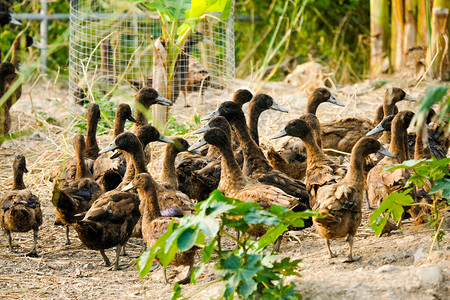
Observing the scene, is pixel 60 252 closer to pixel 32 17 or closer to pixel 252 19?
pixel 32 17

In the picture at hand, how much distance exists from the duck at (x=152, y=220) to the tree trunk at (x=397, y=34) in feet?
25.1

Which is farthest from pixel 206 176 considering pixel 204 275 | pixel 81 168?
pixel 204 275

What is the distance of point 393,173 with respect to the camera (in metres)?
6.00

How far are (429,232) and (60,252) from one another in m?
3.32

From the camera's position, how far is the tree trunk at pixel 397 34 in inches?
473

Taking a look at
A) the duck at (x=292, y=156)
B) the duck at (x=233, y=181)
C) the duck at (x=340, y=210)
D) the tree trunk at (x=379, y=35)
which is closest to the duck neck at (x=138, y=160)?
the duck at (x=233, y=181)

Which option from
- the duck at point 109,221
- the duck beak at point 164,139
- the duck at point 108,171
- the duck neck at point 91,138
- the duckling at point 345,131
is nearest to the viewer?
the duck at point 109,221

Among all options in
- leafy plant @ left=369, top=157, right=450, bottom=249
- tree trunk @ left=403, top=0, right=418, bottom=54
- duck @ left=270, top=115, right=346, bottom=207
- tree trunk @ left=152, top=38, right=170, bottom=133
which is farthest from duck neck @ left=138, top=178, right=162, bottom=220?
tree trunk @ left=403, top=0, right=418, bottom=54

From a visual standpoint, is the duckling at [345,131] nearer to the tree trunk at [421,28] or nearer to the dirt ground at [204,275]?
the dirt ground at [204,275]

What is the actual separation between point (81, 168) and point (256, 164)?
5.85 ft

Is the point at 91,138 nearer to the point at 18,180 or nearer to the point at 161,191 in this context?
the point at 18,180

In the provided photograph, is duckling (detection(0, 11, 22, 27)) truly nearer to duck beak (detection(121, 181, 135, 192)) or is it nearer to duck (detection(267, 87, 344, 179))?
duck (detection(267, 87, 344, 179))

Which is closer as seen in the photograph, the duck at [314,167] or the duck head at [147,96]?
the duck at [314,167]

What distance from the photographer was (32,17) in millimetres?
12789
